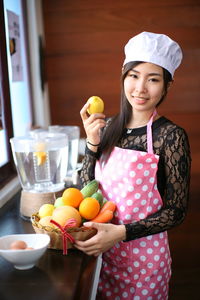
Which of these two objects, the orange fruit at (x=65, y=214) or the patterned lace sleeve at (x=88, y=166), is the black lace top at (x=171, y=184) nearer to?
the orange fruit at (x=65, y=214)

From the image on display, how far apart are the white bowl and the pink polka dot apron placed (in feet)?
1.03

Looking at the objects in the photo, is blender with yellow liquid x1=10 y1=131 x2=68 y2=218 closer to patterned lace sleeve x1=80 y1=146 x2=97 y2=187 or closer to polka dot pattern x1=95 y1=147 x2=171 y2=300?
patterned lace sleeve x1=80 y1=146 x2=97 y2=187

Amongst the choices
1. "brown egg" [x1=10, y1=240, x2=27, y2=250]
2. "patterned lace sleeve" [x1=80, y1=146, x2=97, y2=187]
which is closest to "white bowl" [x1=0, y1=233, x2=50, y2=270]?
"brown egg" [x1=10, y1=240, x2=27, y2=250]

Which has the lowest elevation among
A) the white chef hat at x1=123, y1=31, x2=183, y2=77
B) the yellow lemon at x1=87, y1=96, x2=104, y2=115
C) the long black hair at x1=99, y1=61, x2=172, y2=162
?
the long black hair at x1=99, y1=61, x2=172, y2=162

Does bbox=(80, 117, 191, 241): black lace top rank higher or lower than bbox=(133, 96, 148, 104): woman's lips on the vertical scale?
lower

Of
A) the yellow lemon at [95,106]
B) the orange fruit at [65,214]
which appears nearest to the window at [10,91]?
the yellow lemon at [95,106]

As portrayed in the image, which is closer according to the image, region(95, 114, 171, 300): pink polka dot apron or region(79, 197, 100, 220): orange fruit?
region(79, 197, 100, 220): orange fruit

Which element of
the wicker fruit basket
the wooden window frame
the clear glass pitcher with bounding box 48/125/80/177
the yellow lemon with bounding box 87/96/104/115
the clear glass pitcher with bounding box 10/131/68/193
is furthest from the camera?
the clear glass pitcher with bounding box 48/125/80/177

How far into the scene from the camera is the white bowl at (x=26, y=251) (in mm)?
869

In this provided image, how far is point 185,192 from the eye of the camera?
112 cm

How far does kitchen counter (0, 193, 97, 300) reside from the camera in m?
0.82

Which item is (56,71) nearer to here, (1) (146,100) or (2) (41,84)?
(2) (41,84)

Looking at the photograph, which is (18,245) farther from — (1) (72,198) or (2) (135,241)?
(2) (135,241)

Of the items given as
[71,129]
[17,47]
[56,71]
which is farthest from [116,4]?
[71,129]
